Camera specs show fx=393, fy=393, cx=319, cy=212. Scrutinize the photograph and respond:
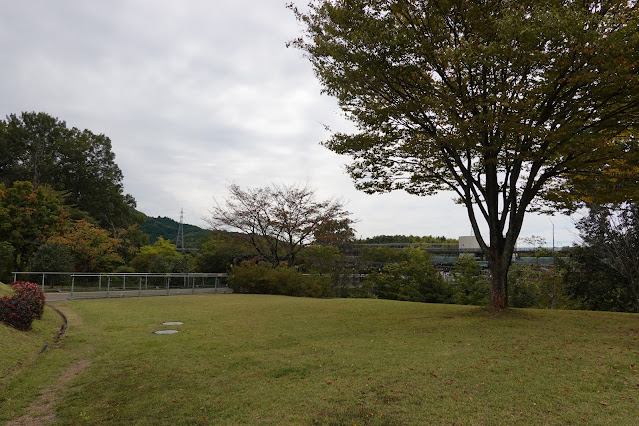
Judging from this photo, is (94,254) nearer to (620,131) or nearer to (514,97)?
(514,97)

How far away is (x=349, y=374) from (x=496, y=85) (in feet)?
22.2

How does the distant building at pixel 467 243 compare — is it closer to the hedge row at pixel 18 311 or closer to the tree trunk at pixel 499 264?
the tree trunk at pixel 499 264

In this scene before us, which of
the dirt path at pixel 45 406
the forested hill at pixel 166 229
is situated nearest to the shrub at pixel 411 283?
the dirt path at pixel 45 406

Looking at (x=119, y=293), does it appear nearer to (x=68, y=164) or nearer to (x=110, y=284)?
(x=110, y=284)

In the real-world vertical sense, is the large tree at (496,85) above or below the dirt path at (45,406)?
above

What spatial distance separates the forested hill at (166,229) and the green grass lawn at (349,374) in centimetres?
4359

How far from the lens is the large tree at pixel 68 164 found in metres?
34.8

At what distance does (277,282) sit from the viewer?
20156mm

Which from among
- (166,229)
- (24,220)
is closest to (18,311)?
(24,220)

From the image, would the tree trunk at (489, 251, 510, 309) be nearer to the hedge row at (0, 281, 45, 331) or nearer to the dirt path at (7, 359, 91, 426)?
the dirt path at (7, 359, 91, 426)

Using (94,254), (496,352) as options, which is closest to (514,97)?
(496,352)

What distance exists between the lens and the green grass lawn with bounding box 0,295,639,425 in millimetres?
3691

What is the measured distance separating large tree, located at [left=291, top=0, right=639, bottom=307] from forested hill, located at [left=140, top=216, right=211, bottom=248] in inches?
1726

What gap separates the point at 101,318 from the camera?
1032 cm
